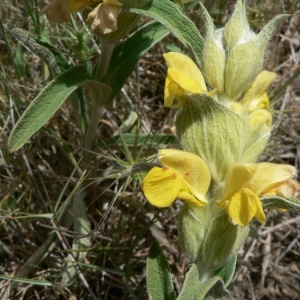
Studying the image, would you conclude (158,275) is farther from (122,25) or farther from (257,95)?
(122,25)

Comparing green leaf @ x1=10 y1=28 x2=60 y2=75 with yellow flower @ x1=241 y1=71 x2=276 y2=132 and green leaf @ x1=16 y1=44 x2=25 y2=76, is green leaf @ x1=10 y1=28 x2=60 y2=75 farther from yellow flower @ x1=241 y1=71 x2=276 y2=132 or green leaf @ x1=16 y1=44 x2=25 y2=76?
yellow flower @ x1=241 y1=71 x2=276 y2=132

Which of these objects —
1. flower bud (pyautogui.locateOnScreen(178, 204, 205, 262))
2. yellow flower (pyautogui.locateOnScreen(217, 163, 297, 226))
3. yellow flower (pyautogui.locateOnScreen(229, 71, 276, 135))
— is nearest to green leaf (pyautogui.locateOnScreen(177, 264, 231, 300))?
flower bud (pyautogui.locateOnScreen(178, 204, 205, 262))

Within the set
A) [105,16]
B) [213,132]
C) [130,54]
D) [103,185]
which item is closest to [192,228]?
[213,132]

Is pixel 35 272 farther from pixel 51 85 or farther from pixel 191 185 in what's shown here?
pixel 191 185

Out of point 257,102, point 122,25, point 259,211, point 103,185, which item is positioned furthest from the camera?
point 103,185

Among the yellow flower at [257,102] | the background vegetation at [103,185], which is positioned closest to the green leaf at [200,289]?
the yellow flower at [257,102]

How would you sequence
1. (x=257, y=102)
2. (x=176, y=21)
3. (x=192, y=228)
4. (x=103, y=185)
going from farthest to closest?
(x=103, y=185) → (x=176, y=21) → (x=257, y=102) → (x=192, y=228)
